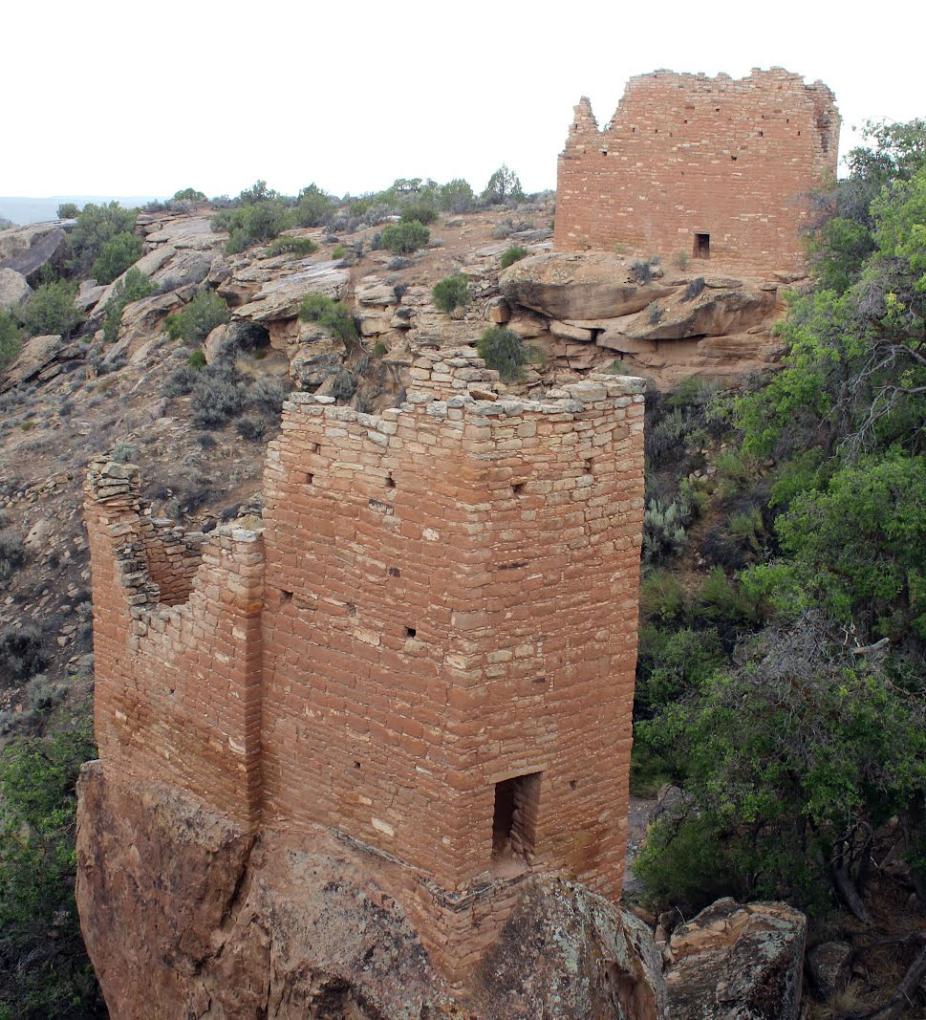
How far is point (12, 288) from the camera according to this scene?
35.6 m

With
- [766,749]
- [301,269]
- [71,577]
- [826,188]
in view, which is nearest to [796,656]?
[766,749]

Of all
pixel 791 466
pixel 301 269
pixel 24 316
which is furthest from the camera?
pixel 24 316

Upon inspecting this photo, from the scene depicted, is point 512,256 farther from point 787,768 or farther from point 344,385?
point 787,768

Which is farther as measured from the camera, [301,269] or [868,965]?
[301,269]

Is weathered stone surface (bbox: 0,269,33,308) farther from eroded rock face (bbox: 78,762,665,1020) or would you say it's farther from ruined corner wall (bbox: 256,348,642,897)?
ruined corner wall (bbox: 256,348,642,897)

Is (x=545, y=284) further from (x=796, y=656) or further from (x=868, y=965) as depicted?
(x=868, y=965)

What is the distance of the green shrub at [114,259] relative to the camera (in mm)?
35031

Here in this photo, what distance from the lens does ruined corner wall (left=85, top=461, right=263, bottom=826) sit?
259 inches

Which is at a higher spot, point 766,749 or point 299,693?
point 299,693

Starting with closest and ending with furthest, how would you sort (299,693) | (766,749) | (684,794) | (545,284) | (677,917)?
(299,693) < (766,749) < (677,917) < (684,794) < (545,284)

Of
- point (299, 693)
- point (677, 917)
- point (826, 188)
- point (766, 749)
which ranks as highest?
point (826, 188)

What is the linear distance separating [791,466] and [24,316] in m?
26.0

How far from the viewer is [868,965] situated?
9.73 meters

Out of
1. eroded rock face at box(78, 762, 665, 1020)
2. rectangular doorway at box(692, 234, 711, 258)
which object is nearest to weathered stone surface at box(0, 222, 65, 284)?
rectangular doorway at box(692, 234, 711, 258)
